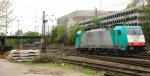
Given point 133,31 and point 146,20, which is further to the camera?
point 146,20

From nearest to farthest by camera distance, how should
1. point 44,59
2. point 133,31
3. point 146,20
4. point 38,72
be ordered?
point 38,72
point 44,59
point 133,31
point 146,20

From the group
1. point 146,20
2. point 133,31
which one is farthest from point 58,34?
point 133,31

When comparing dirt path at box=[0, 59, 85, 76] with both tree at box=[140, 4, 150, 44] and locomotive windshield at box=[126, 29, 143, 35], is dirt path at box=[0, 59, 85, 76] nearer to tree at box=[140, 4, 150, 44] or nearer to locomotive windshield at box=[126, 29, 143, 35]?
locomotive windshield at box=[126, 29, 143, 35]

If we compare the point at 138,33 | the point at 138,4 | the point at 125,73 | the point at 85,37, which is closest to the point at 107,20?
the point at 138,4

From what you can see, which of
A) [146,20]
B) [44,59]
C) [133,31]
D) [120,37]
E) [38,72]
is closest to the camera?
[38,72]

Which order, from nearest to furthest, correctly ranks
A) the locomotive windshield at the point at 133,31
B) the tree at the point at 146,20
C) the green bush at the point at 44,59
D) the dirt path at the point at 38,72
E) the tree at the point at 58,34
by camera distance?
the dirt path at the point at 38,72 < the green bush at the point at 44,59 < the locomotive windshield at the point at 133,31 < the tree at the point at 146,20 < the tree at the point at 58,34

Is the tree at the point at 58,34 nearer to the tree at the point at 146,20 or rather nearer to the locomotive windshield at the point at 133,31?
the tree at the point at 146,20

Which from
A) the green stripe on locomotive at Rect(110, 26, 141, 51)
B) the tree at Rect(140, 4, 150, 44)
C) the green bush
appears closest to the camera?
the green bush

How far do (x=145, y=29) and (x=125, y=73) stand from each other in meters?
41.6

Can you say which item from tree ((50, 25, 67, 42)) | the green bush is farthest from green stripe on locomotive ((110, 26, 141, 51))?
tree ((50, 25, 67, 42))

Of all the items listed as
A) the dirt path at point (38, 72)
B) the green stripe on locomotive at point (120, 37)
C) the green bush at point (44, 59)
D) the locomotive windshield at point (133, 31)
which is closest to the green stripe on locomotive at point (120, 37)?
the green stripe on locomotive at point (120, 37)

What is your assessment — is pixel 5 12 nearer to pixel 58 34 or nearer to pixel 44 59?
pixel 44 59

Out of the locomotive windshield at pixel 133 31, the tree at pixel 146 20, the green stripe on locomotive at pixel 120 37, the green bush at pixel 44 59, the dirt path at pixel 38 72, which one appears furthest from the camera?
the tree at pixel 146 20

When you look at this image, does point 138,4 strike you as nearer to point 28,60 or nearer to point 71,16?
point 28,60
